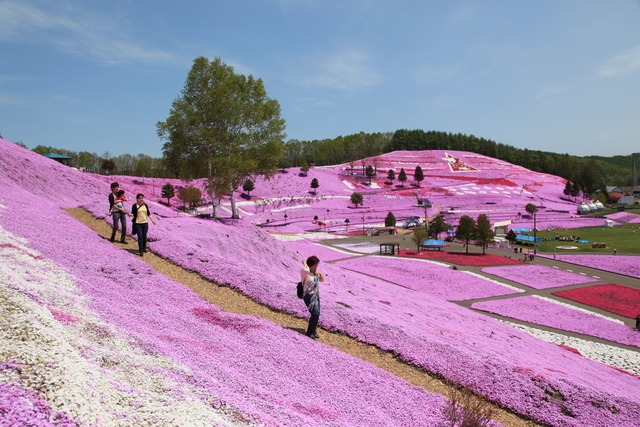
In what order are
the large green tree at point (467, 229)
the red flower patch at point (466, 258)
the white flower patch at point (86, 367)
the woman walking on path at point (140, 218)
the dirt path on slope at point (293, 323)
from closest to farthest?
the white flower patch at point (86, 367)
the dirt path on slope at point (293, 323)
the woman walking on path at point (140, 218)
the red flower patch at point (466, 258)
the large green tree at point (467, 229)

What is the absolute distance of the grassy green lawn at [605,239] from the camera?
6650cm

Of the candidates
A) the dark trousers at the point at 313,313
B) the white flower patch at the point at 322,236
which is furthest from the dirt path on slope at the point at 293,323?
the white flower patch at the point at 322,236

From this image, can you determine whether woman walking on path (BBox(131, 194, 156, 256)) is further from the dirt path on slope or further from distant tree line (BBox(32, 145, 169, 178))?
distant tree line (BBox(32, 145, 169, 178))

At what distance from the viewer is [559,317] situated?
3344 centimetres

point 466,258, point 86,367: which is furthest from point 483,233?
point 86,367

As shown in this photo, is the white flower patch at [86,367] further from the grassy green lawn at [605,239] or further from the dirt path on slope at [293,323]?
the grassy green lawn at [605,239]

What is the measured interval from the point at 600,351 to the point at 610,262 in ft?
115

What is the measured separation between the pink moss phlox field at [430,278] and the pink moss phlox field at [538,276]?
17.7 feet

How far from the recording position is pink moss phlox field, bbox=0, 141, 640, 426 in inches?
332

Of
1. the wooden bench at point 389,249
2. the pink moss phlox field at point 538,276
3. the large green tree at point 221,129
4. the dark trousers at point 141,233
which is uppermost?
the large green tree at point 221,129

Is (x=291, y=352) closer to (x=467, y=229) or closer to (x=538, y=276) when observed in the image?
(x=538, y=276)

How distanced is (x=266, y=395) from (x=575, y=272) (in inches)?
2146

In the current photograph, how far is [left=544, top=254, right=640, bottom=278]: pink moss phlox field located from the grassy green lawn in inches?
363

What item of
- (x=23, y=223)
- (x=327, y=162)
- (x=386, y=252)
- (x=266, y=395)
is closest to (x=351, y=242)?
(x=386, y=252)
